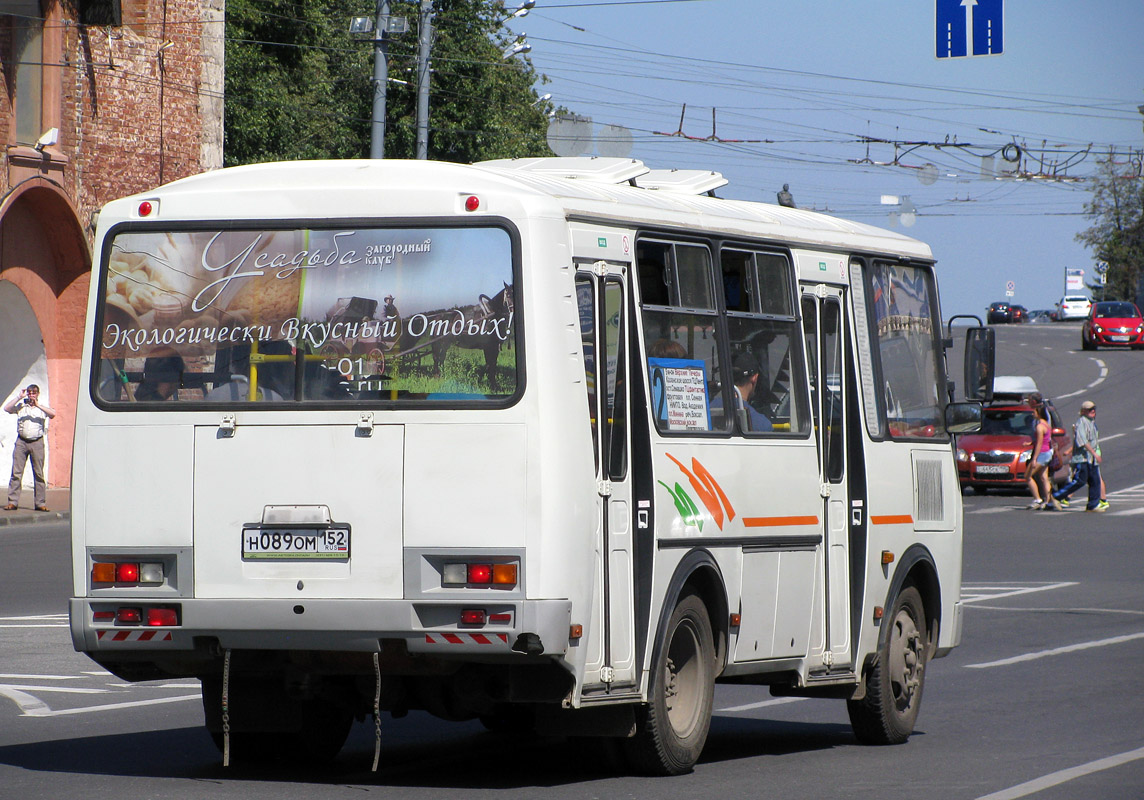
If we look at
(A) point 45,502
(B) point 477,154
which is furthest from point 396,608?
(B) point 477,154

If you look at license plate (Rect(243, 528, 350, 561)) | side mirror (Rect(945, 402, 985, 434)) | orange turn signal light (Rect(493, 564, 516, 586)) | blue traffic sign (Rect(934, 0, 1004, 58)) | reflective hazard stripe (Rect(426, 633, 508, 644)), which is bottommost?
reflective hazard stripe (Rect(426, 633, 508, 644))

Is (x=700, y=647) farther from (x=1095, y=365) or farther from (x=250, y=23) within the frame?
(x=1095, y=365)

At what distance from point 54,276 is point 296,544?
79.2 feet

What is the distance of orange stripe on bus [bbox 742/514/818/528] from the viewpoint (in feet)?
29.5

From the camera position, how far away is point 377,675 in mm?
7609

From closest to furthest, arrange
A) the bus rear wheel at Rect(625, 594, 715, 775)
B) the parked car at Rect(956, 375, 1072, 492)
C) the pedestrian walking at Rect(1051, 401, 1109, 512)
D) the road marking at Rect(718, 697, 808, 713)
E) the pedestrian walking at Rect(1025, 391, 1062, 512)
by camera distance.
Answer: the bus rear wheel at Rect(625, 594, 715, 775) < the road marking at Rect(718, 697, 808, 713) < the pedestrian walking at Rect(1051, 401, 1109, 512) < the pedestrian walking at Rect(1025, 391, 1062, 512) < the parked car at Rect(956, 375, 1072, 492)

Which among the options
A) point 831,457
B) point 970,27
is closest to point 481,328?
point 831,457

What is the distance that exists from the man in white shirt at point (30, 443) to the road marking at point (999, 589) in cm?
1400

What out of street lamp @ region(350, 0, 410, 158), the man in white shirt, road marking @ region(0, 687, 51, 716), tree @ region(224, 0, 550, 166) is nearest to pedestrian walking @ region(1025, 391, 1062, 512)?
street lamp @ region(350, 0, 410, 158)

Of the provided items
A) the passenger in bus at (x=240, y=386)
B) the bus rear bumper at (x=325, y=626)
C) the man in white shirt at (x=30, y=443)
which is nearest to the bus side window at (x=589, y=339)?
the bus rear bumper at (x=325, y=626)

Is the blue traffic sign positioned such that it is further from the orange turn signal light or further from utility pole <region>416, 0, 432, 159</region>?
the orange turn signal light

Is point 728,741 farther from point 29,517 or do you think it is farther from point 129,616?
point 29,517

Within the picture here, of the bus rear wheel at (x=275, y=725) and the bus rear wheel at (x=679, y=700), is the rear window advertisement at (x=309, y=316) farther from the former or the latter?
the bus rear wheel at (x=679, y=700)

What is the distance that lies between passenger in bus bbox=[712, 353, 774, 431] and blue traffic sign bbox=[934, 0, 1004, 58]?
654 inches
